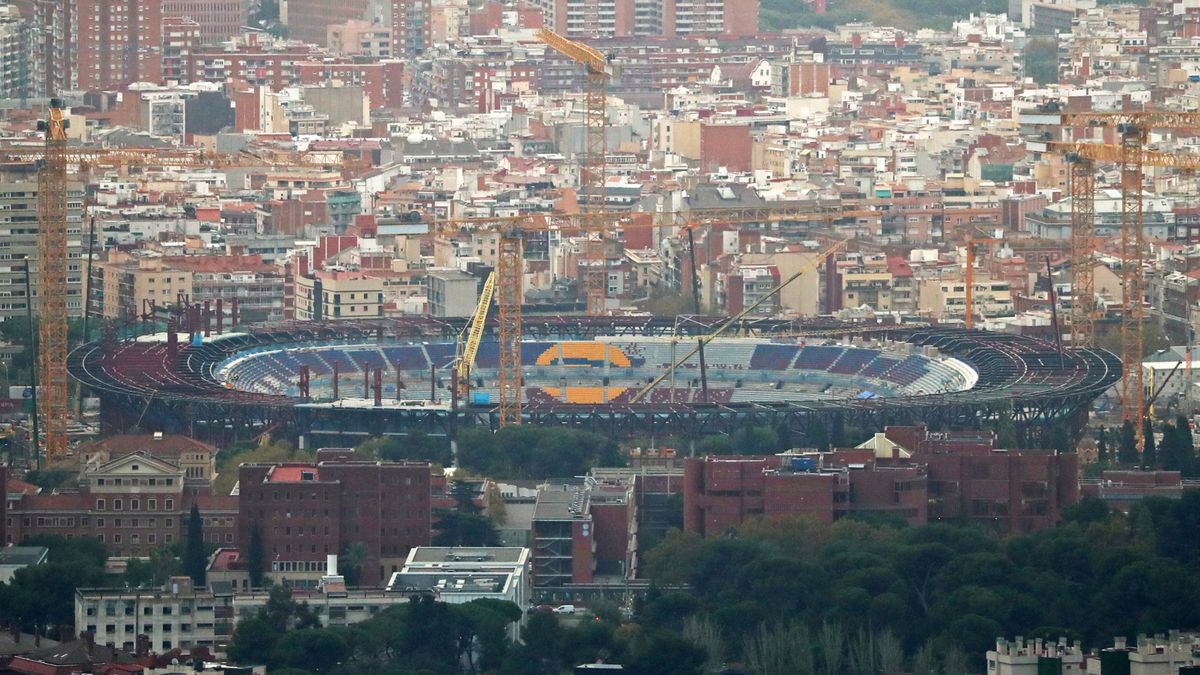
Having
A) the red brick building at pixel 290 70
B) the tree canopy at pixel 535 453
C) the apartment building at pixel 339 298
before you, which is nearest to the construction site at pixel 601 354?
the apartment building at pixel 339 298

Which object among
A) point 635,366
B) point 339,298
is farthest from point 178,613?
point 339,298

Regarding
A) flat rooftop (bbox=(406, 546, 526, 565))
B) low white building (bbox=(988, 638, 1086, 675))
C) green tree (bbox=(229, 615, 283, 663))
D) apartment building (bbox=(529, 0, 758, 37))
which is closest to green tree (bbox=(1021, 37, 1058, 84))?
apartment building (bbox=(529, 0, 758, 37))

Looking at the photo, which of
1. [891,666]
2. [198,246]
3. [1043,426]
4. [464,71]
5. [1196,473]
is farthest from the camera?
[464,71]

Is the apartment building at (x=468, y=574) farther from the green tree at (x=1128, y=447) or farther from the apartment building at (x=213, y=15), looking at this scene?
the apartment building at (x=213, y=15)

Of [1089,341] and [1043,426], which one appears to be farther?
[1089,341]

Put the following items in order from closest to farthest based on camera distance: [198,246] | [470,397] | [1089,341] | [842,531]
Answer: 1. [842,531]
2. [470,397]
3. [1089,341]
4. [198,246]

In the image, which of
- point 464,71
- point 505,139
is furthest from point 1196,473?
point 464,71

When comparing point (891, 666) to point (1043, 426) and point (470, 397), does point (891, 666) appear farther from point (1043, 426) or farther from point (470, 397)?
point (470, 397)
